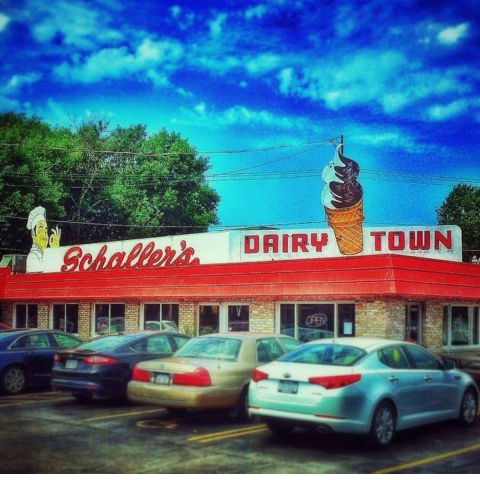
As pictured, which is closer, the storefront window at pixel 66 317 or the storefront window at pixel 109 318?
the storefront window at pixel 109 318

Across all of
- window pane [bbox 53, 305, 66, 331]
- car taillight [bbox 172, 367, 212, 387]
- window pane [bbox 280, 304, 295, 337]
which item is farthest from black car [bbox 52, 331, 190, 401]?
window pane [bbox 53, 305, 66, 331]

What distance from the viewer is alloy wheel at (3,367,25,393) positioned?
14203mm

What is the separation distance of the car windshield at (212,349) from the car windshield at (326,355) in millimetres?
1612

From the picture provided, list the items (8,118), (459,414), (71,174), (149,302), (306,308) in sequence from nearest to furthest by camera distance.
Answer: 1. (459,414)
2. (306,308)
3. (149,302)
4. (8,118)
5. (71,174)

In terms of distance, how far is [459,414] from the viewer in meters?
10.4

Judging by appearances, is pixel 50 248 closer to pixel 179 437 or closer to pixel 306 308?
pixel 306 308

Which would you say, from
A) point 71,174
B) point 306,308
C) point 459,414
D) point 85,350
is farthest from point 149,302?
point 71,174

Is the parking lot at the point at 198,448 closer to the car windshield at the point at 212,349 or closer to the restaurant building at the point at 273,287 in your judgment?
the car windshield at the point at 212,349

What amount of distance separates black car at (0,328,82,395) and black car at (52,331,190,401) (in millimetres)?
1596

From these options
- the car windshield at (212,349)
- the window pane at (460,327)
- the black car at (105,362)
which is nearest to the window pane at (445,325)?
the window pane at (460,327)

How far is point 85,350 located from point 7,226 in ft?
69.7

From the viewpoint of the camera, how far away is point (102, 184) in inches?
1629

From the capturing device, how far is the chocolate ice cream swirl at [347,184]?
2000 centimetres

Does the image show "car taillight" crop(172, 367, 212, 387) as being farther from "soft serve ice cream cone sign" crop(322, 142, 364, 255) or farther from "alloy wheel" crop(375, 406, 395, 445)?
"soft serve ice cream cone sign" crop(322, 142, 364, 255)
